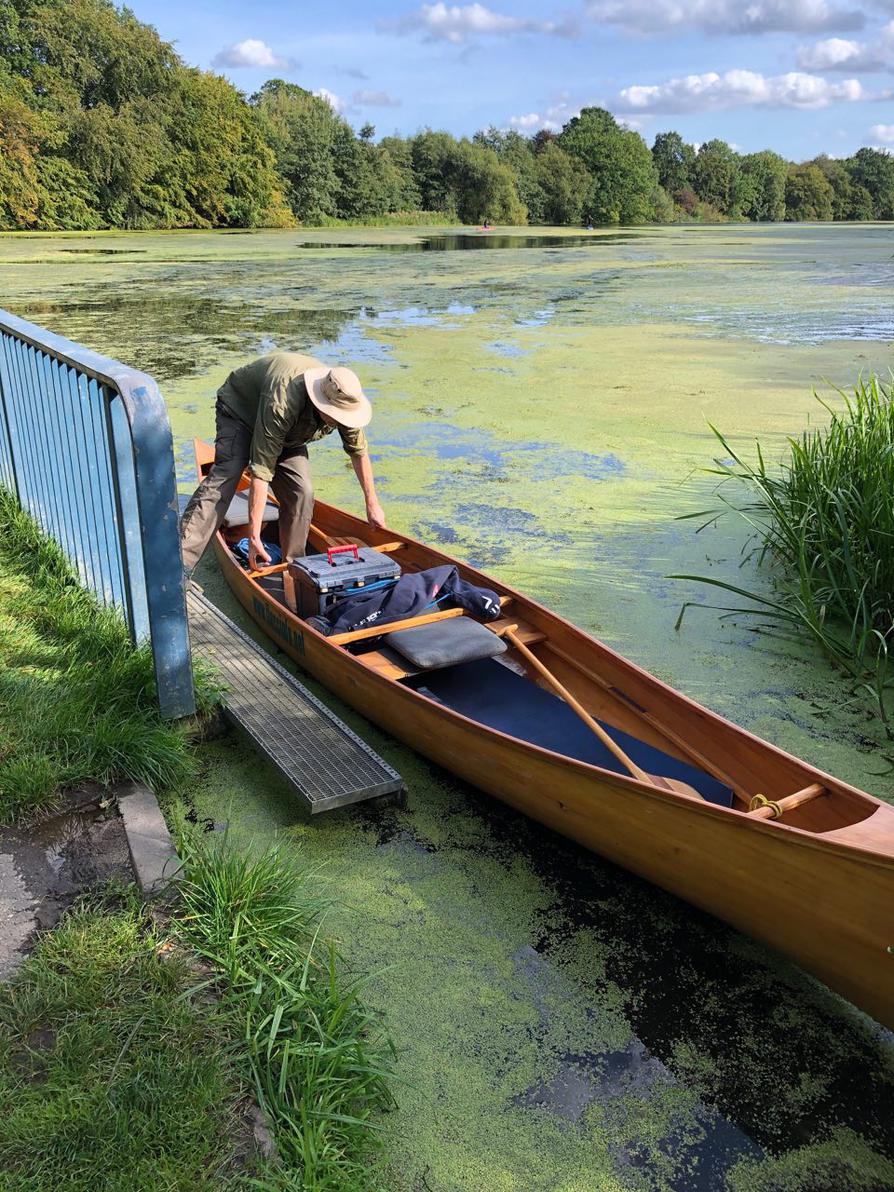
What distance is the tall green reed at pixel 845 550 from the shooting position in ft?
10.7

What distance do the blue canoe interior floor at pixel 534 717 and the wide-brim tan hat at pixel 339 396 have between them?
94 cm

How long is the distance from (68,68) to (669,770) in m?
38.1

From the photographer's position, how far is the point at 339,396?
3145 mm

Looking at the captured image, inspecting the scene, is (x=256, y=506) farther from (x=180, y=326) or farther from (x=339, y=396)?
(x=180, y=326)

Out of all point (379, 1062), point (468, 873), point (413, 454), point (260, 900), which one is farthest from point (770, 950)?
point (413, 454)

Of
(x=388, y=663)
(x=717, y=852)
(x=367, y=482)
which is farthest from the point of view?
(x=367, y=482)

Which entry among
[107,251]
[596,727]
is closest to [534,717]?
[596,727]

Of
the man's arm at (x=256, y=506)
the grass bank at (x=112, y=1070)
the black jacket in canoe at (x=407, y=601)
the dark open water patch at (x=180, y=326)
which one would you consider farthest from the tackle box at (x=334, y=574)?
the dark open water patch at (x=180, y=326)

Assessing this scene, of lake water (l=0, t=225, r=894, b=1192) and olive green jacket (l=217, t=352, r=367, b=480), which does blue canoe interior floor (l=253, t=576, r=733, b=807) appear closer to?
lake water (l=0, t=225, r=894, b=1192)

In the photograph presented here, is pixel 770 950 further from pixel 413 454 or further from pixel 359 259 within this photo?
pixel 359 259

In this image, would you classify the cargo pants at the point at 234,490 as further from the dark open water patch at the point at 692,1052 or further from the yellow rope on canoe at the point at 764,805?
the yellow rope on canoe at the point at 764,805

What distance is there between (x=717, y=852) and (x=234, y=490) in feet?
8.40

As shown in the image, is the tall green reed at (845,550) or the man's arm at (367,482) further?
the man's arm at (367,482)

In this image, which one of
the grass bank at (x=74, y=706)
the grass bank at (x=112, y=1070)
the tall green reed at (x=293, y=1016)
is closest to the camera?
the grass bank at (x=112, y=1070)
